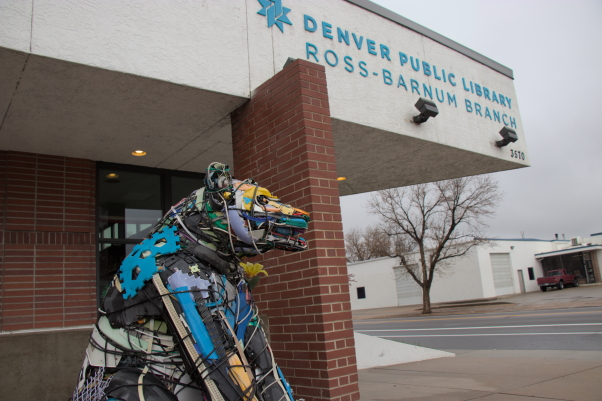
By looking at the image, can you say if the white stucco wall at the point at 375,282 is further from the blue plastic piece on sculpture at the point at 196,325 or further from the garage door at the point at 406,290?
the blue plastic piece on sculpture at the point at 196,325

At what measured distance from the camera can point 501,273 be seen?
39.9 m

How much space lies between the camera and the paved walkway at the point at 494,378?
5780 millimetres

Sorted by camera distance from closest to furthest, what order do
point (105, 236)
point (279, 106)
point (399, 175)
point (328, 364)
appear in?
point (328, 364) → point (279, 106) → point (105, 236) → point (399, 175)

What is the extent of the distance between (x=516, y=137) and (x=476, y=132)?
1.05 m

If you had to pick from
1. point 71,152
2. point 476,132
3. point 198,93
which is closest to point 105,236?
point 71,152

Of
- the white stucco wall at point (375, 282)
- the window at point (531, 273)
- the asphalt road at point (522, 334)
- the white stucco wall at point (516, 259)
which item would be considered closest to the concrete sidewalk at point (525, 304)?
the white stucco wall at point (516, 259)

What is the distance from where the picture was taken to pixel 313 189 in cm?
458

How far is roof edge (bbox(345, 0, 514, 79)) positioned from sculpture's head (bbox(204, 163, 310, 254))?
5413 millimetres

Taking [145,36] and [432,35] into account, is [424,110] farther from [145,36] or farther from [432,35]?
[145,36]

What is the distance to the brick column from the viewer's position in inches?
171

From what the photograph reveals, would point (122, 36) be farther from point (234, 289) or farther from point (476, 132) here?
point (476, 132)

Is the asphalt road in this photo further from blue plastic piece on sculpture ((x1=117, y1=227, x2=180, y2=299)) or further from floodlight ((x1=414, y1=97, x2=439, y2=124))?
blue plastic piece on sculpture ((x1=117, y1=227, x2=180, y2=299))

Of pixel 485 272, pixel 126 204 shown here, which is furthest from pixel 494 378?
pixel 485 272

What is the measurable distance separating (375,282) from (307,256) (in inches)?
1642
